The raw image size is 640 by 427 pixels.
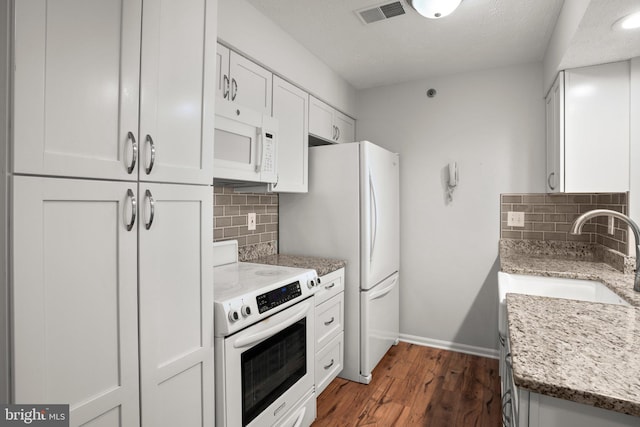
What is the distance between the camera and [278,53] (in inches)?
86.9

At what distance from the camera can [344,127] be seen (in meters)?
3.18

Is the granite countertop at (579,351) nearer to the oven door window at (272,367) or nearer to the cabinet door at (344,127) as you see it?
the oven door window at (272,367)

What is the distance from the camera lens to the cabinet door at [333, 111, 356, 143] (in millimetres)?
3033

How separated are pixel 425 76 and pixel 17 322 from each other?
3.13 meters

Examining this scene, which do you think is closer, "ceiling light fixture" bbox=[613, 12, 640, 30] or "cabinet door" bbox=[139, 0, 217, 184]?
"cabinet door" bbox=[139, 0, 217, 184]

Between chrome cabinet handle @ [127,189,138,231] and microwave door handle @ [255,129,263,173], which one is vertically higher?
microwave door handle @ [255,129,263,173]

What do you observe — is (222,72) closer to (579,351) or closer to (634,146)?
(579,351)

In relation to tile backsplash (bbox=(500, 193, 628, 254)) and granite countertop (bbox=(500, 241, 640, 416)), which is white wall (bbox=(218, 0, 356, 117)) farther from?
granite countertop (bbox=(500, 241, 640, 416))

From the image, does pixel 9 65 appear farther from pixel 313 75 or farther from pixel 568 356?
pixel 313 75

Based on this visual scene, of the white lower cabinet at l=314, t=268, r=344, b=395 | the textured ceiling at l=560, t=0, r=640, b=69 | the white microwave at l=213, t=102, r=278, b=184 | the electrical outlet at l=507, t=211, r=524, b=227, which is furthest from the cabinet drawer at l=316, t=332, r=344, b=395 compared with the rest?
the textured ceiling at l=560, t=0, r=640, b=69

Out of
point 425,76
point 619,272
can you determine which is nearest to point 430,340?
point 619,272

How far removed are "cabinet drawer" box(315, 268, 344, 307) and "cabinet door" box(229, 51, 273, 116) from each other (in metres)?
1.10

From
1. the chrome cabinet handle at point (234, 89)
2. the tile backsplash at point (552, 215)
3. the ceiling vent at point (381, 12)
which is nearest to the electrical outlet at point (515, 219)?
the tile backsplash at point (552, 215)

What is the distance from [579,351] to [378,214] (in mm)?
1778
